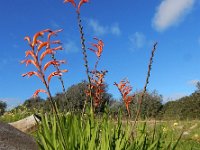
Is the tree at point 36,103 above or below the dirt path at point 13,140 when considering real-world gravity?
above

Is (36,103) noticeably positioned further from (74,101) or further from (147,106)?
(147,106)

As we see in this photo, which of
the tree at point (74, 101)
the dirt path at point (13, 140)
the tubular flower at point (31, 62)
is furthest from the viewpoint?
the dirt path at point (13, 140)

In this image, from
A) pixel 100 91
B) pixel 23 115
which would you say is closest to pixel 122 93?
pixel 100 91

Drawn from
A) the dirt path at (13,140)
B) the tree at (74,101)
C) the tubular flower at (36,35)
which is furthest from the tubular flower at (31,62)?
the dirt path at (13,140)

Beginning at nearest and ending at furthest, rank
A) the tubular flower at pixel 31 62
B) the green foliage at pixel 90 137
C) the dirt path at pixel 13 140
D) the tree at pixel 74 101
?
the tubular flower at pixel 31 62
the green foliage at pixel 90 137
the tree at pixel 74 101
the dirt path at pixel 13 140

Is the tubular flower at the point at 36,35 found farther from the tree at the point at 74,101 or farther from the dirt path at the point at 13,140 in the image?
the dirt path at the point at 13,140

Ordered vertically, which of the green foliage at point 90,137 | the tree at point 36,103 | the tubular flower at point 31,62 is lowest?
the green foliage at point 90,137

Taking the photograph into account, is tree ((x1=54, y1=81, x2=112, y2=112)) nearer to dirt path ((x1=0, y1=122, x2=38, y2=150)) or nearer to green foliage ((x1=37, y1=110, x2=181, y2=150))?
green foliage ((x1=37, y1=110, x2=181, y2=150))

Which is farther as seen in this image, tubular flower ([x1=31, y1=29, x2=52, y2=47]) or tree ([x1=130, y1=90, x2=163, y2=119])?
tree ([x1=130, y1=90, x2=163, y2=119])

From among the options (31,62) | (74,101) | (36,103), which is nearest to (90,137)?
(31,62)

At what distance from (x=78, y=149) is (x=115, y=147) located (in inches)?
17.3

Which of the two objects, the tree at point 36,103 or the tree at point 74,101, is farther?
the tree at point 36,103

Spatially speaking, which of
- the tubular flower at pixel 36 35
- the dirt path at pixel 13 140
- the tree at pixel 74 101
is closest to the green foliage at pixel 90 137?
the tree at pixel 74 101

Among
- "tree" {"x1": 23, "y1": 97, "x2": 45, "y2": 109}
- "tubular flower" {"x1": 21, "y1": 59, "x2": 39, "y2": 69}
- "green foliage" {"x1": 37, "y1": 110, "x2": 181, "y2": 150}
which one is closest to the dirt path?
"tree" {"x1": 23, "y1": 97, "x2": 45, "y2": 109}
